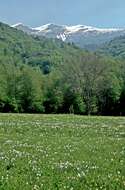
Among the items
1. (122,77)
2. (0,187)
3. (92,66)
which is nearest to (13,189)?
(0,187)

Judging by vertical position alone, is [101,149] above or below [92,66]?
below

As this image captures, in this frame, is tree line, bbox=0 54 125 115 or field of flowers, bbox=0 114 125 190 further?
tree line, bbox=0 54 125 115

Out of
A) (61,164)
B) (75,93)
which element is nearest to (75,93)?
(75,93)

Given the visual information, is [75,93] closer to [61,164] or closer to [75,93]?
[75,93]

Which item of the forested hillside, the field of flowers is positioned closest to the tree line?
the forested hillside

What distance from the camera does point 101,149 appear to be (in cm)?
2264

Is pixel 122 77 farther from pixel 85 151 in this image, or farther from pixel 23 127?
pixel 85 151

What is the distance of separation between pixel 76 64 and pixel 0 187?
117135 millimetres

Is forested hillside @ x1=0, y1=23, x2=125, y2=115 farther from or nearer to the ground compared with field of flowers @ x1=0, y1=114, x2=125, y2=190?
farther from the ground

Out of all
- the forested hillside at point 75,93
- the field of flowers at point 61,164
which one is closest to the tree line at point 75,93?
→ the forested hillside at point 75,93

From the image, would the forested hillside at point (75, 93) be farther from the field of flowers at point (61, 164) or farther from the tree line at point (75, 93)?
the field of flowers at point (61, 164)

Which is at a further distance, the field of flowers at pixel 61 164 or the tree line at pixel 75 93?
the tree line at pixel 75 93

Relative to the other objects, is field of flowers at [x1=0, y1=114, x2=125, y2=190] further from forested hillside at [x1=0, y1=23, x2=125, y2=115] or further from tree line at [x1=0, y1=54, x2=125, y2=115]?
tree line at [x1=0, y1=54, x2=125, y2=115]

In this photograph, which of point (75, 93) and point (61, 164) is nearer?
point (61, 164)
